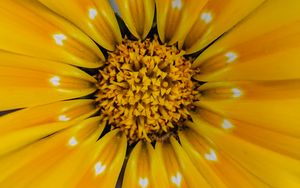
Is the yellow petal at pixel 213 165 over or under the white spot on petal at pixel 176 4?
under

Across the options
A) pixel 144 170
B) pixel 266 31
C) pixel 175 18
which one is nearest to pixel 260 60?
pixel 266 31

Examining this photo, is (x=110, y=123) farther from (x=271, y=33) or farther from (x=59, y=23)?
(x=271, y=33)

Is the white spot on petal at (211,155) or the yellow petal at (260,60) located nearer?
the yellow petal at (260,60)

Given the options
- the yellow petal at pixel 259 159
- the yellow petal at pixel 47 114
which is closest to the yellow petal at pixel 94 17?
the yellow petal at pixel 47 114

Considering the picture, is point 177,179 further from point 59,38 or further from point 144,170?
point 59,38

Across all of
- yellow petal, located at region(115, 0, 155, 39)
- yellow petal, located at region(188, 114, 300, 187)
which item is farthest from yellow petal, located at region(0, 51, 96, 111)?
yellow petal, located at region(188, 114, 300, 187)

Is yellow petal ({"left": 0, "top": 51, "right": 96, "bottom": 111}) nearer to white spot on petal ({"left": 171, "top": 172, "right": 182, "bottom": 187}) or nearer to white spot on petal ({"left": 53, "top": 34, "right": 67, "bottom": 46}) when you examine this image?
white spot on petal ({"left": 53, "top": 34, "right": 67, "bottom": 46})

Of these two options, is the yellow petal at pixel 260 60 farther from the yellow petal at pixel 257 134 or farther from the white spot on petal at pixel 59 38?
the white spot on petal at pixel 59 38
